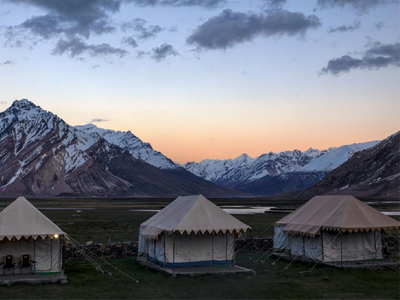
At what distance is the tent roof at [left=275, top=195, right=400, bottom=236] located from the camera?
91.5 ft

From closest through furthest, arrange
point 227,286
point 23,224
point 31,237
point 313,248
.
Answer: point 227,286, point 23,224, point 31,237, point 313,248

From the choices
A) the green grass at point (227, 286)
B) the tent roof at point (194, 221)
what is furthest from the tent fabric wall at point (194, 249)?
the green grass at point (227, 286)

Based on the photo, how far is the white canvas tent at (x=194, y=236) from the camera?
2691 cm

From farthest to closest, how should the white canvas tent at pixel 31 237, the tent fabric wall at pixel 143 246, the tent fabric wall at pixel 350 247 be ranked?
the tent fabric wall at pixel 143 246, the tent fabric wall at pixel 350 247, the white canvas tent at pixel 31 237

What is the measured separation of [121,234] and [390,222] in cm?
2285

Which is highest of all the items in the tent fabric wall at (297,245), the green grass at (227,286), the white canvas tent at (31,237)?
the white canvas tent at (31,237)

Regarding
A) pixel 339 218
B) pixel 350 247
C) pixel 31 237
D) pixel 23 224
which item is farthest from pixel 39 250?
pixel 350 247

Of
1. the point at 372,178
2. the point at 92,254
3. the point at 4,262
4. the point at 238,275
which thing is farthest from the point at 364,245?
the point at 372,178

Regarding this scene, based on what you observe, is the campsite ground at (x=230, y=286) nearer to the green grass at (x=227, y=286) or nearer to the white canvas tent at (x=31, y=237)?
the green grass at (x=227, y=286)

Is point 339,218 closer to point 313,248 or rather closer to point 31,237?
point 313,248

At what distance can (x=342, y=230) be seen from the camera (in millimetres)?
27297

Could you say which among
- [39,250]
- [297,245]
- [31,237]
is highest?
[31,237]

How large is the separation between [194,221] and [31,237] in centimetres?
774

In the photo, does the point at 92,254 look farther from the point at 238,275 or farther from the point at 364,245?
the point at 364,245
